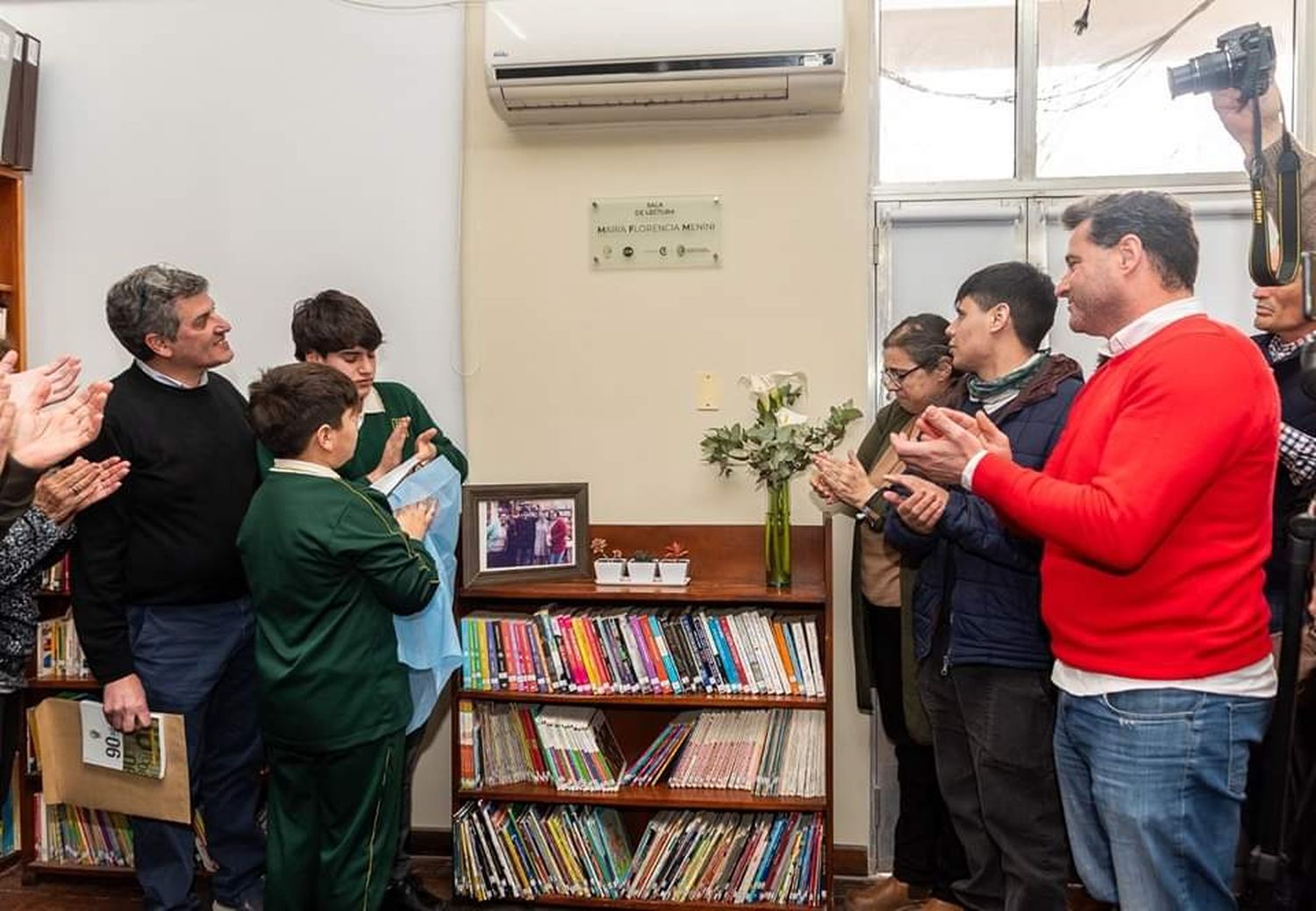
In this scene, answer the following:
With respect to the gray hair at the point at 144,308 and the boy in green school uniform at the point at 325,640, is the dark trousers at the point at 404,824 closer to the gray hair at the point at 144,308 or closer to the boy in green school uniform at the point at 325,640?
the boy in green school uniform at the point at 325,640

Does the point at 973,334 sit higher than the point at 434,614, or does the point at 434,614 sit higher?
the point at 973,334

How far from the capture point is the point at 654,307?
302 cm

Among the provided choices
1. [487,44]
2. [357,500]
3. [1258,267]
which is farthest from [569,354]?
[1258,267]

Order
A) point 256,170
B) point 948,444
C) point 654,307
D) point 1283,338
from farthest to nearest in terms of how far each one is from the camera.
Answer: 1. point 256,170
2. point 654,307
3. point 1283,338
4. point 948,444

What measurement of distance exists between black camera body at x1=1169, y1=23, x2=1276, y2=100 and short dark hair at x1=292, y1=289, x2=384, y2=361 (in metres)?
1.95

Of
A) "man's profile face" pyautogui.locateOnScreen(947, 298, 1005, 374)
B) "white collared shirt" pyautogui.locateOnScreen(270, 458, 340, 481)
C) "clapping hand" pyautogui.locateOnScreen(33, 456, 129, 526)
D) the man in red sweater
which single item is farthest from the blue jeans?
"clapping hand" pyautogui.locateOnScreen(33, 456, 129, 526)

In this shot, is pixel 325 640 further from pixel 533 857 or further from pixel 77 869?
pixel 77 869

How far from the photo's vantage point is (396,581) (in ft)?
6.67

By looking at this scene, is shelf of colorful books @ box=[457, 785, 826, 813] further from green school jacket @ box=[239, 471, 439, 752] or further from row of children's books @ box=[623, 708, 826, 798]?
green school jacket @ box=[239, 471, 439, 752]

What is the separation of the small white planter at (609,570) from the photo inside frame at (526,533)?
0.38ft

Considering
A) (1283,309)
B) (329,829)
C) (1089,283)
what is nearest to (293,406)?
(329,829)

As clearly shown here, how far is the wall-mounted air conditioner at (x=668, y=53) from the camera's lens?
8.80 feet

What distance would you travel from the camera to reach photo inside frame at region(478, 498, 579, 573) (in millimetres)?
2785

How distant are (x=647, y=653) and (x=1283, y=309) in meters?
1.68
